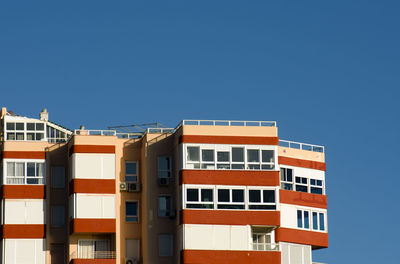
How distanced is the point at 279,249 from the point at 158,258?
8992 mm

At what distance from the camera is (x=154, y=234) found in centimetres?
8862

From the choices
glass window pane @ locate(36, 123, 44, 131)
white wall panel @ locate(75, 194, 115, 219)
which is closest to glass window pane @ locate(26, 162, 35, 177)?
white wall panel @ locate(75, 194, 115, 219)

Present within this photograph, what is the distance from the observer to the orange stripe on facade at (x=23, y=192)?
90.1 metres

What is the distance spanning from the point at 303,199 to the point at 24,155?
21.7 m

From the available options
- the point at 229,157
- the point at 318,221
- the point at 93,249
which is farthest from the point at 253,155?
the point at 93,249

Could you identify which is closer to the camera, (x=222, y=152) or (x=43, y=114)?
(x=222, y=152)

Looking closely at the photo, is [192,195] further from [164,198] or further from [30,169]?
[30,169]

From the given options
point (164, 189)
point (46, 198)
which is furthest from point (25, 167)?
point (164, 189)

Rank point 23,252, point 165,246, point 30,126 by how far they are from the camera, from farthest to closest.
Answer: point 30,126 → point 23,252 → point 165,246

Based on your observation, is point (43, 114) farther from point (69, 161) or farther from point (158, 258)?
point (158, 258)

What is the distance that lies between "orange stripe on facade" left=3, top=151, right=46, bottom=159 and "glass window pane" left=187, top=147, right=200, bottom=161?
38.6 feet

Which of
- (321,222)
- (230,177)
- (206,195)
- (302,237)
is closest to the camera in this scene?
(206,195)

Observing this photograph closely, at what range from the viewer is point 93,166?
89.4 meters

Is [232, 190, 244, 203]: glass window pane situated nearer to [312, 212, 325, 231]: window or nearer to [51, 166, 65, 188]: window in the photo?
[312, 212, 325, 231]: window
